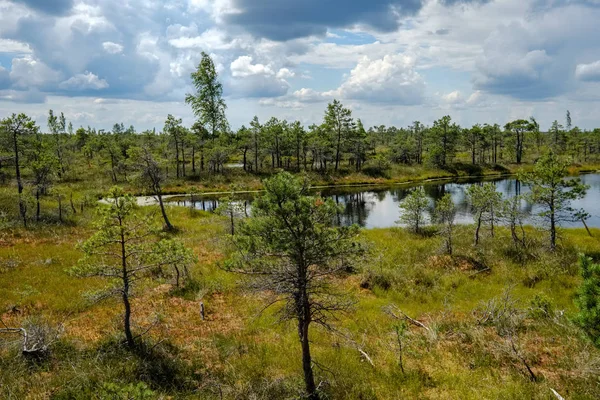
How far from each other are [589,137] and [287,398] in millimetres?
128487

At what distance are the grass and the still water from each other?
30.0 feet

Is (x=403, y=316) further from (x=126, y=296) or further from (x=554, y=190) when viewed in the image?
(x=554, y=190)

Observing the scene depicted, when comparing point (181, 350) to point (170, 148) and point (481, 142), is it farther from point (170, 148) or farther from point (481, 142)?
point (481, 142)

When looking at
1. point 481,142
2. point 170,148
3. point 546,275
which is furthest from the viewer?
point 481,142

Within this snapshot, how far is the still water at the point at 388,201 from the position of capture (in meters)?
41.6

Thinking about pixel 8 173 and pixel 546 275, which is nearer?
pixel 546 275

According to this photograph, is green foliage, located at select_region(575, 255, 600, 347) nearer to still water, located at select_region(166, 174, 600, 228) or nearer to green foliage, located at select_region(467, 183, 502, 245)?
green foliage, located at select_region(467, 183, 502, 245)

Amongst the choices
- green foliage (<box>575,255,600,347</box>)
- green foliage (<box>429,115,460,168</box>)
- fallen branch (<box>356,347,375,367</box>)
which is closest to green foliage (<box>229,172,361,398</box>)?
fallen branch (<box>356,347,375,367</box>)

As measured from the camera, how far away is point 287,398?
11.1 metres

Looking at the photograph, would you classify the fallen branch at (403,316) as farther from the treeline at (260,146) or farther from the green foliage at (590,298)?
the treeline at (260,146)

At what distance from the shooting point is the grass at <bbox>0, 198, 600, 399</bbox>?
37.9 ft

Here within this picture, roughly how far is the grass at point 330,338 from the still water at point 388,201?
30.0ft

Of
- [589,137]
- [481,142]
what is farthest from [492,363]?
[589,137]

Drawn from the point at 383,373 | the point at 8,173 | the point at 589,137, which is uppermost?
the point at 589,137
